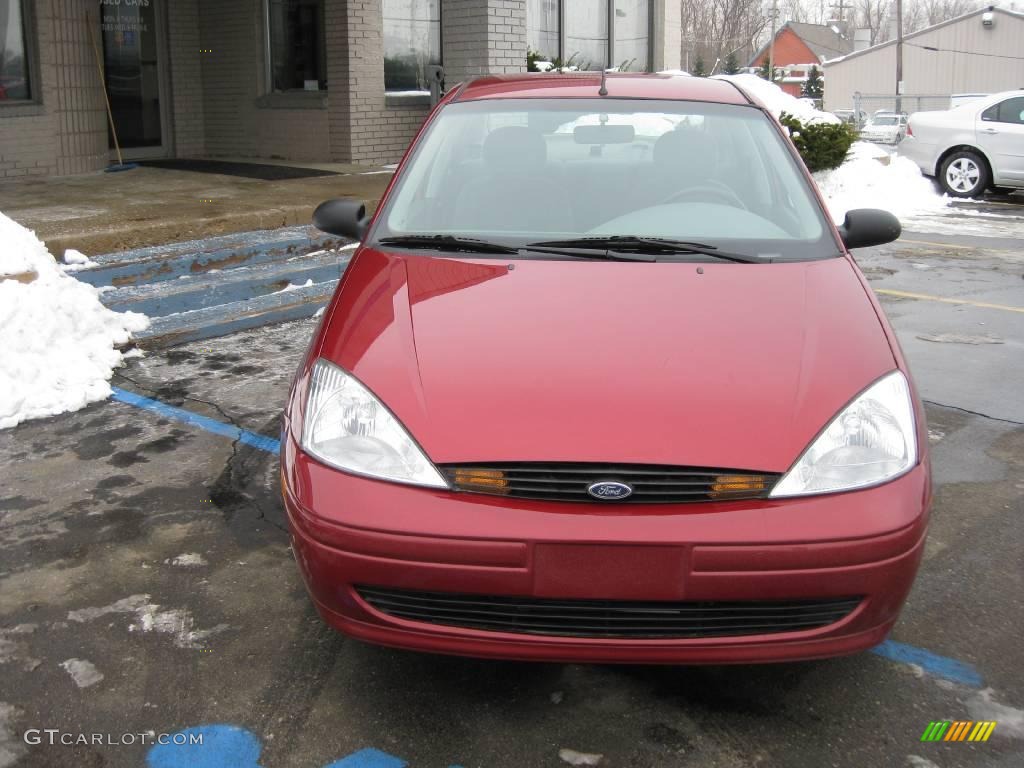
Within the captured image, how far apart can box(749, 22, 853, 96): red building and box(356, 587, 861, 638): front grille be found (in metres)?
94.0

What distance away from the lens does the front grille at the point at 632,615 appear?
2.59m

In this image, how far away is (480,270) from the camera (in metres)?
3.42

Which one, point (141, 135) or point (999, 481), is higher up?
point (141, 135)

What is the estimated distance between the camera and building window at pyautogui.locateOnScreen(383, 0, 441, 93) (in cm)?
1266

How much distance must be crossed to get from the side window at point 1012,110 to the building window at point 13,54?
1337 centimetres

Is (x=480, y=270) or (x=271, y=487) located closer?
(x=480, y=270)

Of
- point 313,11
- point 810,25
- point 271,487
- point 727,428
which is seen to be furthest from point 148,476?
point 810,25

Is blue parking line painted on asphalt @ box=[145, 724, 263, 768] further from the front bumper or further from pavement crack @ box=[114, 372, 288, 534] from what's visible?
pavement crack @ box=[114, 372, 288, 534]

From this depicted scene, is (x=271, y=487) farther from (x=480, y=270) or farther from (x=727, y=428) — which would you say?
(x=727, y=428)

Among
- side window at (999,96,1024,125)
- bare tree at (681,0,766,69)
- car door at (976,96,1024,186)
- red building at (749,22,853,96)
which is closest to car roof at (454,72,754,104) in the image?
car door at (976,96,1024,186)

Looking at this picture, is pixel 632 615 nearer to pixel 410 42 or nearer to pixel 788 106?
pixel 410 42

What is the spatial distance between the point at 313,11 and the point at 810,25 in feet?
303

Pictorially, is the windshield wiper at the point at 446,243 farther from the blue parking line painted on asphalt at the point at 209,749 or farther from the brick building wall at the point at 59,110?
the brick building wall at the point at 59,110

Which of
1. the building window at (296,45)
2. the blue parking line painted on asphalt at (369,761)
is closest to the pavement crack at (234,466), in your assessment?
the blue parking line painted on asphalt at (369,761)
